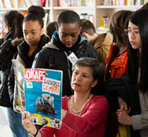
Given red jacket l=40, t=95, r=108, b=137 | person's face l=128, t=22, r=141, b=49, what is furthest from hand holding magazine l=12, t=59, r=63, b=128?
person's face l=128, t=22, r=141, b=49

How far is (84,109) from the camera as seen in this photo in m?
1.63

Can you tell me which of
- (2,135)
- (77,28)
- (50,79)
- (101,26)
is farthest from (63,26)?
(101,26)

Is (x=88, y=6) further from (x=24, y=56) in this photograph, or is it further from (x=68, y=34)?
(x=68, y=34)

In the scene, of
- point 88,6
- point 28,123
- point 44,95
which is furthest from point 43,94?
point 88,6

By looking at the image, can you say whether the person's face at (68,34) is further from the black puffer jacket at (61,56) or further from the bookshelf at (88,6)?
the bookshelf at (88,6)

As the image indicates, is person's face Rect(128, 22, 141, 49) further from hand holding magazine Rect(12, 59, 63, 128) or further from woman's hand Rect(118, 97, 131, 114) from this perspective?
hand holding magazine Rect(12, 59, 63, 128)

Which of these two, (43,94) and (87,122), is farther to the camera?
(87,122)

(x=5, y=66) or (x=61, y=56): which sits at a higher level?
(x=61, y=56)

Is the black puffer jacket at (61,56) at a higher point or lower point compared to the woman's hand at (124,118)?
higher

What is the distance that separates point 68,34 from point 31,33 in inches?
14.5

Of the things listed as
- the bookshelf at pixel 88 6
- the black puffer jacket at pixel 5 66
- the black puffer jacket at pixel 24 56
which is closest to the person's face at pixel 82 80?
the black puffer jacket at pixel 24 56

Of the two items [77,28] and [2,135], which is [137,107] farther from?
[2,135]

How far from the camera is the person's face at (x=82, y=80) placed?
64.7 inches

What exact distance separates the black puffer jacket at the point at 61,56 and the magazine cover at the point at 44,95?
54cm
